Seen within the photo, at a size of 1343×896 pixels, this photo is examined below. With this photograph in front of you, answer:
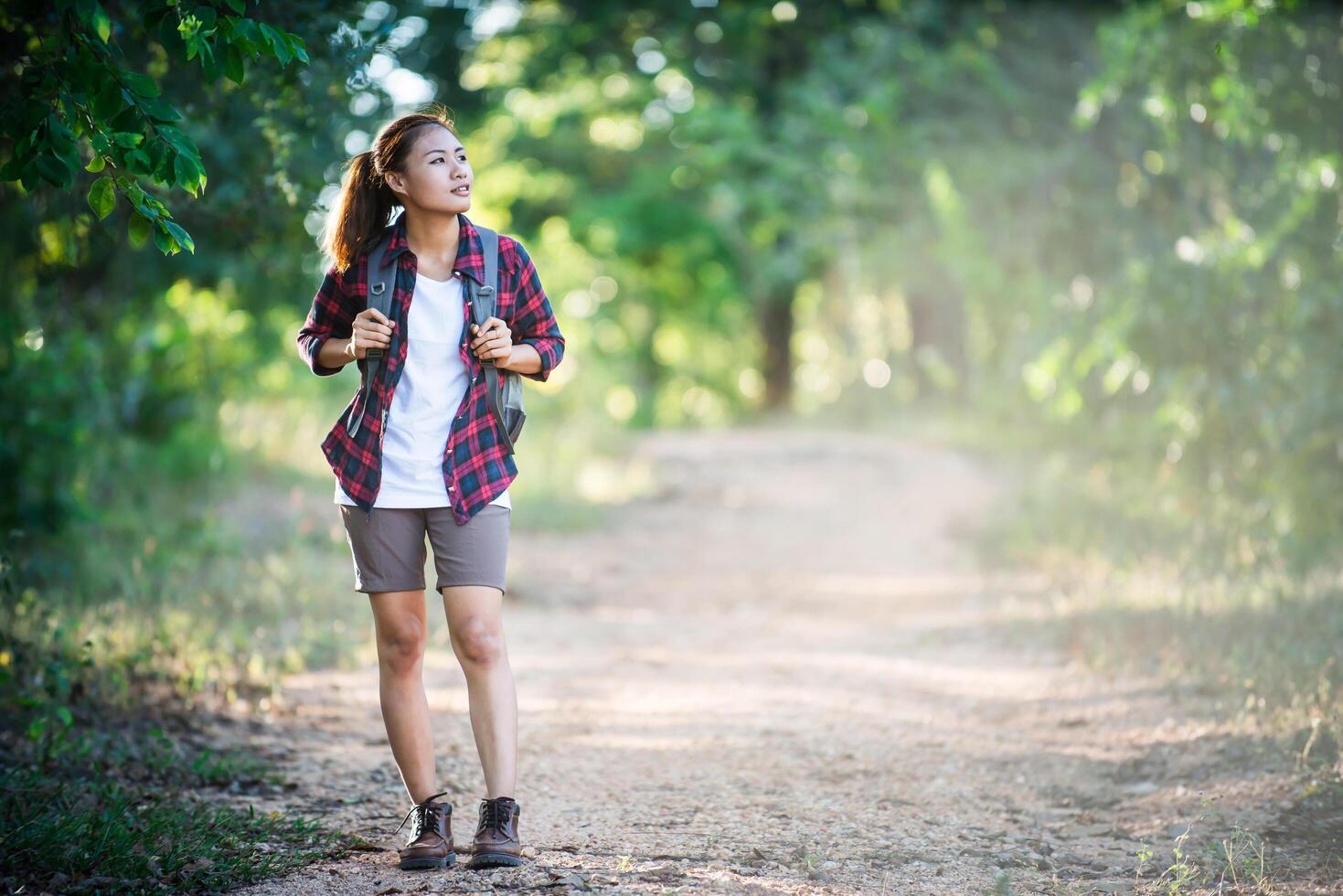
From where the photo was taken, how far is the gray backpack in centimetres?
339

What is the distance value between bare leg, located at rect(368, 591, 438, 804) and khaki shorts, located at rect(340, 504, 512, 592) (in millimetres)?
81

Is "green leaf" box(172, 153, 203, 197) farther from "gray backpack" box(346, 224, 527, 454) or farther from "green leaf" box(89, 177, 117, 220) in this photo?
"gray backpack" box(346, 224, 527, 454)

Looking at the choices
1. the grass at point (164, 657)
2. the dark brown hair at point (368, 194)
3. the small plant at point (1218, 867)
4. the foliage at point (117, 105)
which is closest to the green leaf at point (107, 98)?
the foliage at point (117, 105)

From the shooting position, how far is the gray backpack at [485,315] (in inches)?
133

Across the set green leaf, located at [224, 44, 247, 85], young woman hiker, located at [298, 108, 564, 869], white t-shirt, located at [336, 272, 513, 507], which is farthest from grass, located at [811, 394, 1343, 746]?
green leaf, located at [224, 44, 247, 85]

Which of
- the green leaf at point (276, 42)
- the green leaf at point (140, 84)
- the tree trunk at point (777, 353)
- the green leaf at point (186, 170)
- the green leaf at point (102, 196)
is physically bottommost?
the green leaf at point (102, 196)

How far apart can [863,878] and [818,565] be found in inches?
245

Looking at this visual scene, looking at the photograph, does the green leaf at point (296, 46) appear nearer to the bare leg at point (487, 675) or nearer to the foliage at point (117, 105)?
the foliage at point (117, 105)

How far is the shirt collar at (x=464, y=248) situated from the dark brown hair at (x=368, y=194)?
0.08 metres

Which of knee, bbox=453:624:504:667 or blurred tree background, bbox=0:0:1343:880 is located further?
blurred tree background, bbox=0:0:1343:880

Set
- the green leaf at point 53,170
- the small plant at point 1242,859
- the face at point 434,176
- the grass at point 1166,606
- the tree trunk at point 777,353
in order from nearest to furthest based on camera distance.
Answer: the green leaf at point 53,170
the small plant at point 1242,859
the face at point 434,176
the grass at point 1166,606
the tree trunk at point 777,353

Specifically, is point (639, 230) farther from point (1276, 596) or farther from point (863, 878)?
point (863, 878)

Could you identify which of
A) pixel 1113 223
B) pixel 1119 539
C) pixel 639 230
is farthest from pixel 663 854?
pixel 639 230

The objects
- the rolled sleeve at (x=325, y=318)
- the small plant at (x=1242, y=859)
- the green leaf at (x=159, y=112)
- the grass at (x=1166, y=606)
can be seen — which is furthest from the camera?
the grass at (x=1166, y=606)
